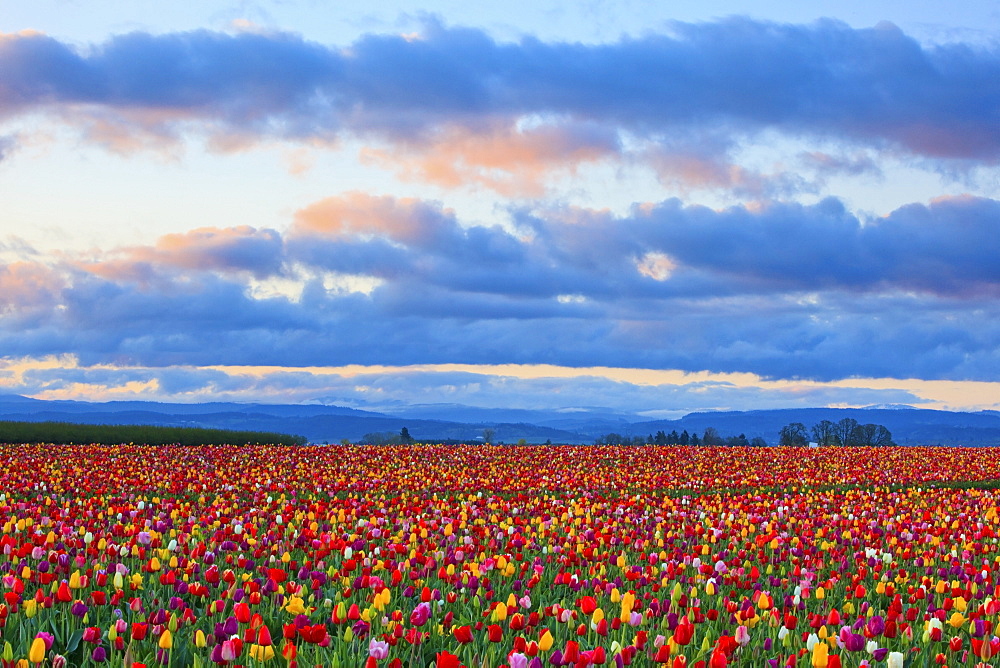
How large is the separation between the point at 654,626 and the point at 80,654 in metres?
4.02

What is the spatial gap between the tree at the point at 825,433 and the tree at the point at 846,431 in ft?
0.69

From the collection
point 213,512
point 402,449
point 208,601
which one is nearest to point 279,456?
point 402,449

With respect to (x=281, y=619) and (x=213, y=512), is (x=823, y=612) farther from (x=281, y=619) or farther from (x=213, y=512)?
(x=213, y=512)

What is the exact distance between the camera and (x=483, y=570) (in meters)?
7.86

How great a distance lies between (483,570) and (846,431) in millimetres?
36786

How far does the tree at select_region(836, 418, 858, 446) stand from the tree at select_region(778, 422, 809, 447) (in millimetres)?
1461

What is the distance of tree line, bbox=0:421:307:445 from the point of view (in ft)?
95.7

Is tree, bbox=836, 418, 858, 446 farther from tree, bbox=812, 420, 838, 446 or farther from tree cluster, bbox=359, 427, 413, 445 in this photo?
tree cluster, bbox=359, 427, 413, 445

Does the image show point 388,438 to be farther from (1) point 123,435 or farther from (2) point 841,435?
(2) point 841,435

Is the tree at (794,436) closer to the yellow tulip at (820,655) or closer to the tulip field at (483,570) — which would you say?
the tulip field at (483,570)

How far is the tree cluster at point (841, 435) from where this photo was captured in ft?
129

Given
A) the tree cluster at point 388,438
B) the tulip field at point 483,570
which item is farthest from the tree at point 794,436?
the tulip field at point 483,570

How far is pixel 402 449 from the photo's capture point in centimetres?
2844

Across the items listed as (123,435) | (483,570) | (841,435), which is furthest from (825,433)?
(483,570)
